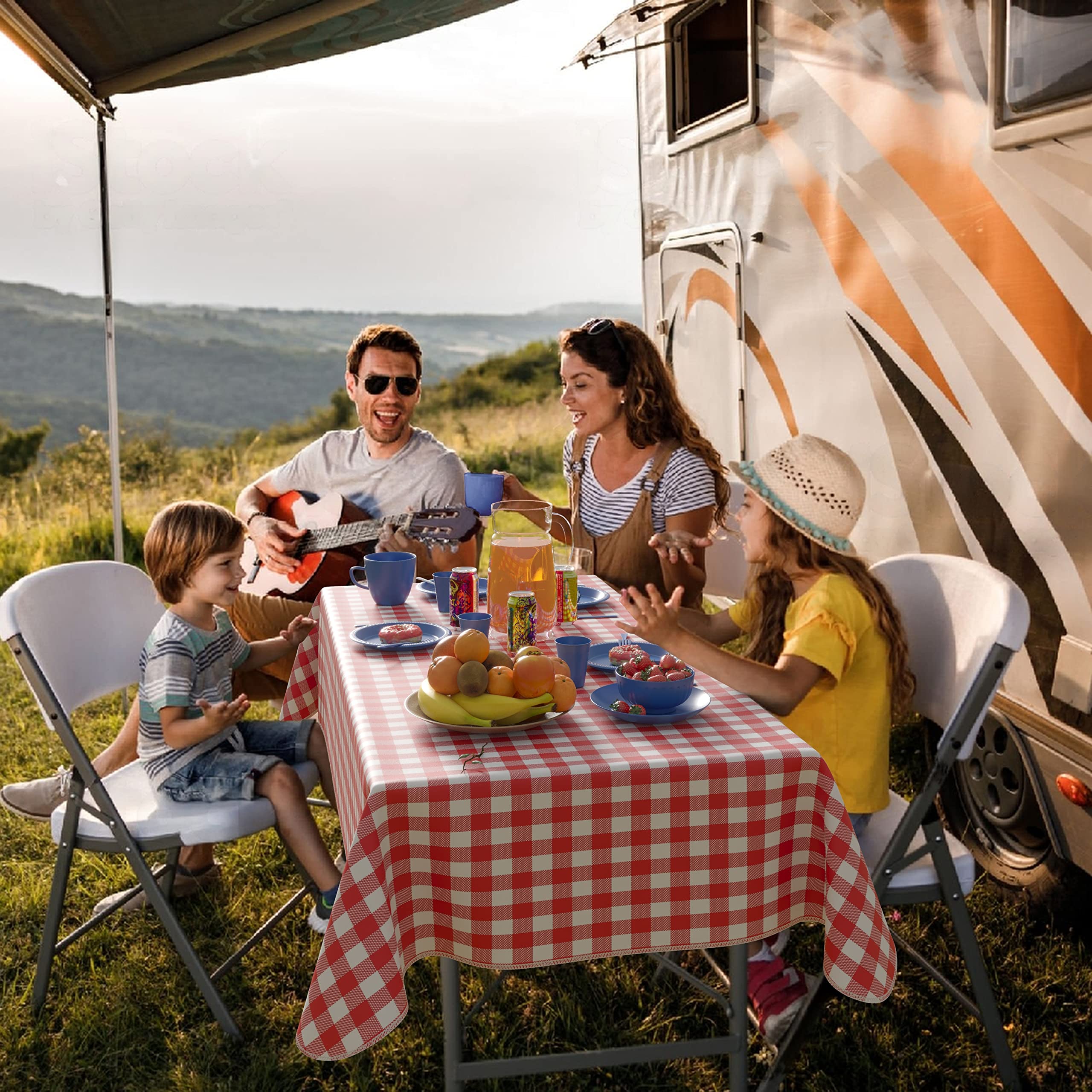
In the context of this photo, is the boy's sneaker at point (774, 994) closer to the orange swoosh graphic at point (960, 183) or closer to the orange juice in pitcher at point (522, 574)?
the orange juice in pitcher at point (522, 574)

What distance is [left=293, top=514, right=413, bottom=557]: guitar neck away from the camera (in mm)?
3500

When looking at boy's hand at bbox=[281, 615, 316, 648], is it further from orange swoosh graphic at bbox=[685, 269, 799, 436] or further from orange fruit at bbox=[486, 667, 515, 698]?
orange swoosh graphic at bbox=[685, 269, 799, 436]

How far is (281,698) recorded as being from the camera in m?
3.49

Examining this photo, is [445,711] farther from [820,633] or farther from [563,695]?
[820,633]

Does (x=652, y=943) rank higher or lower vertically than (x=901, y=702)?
lower

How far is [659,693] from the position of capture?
A: 1766mm

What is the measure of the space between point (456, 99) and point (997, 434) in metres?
Answer: 57.5

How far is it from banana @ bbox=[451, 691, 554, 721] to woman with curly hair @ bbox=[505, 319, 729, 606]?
1.44 meters

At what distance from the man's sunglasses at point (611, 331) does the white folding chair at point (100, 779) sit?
147cm

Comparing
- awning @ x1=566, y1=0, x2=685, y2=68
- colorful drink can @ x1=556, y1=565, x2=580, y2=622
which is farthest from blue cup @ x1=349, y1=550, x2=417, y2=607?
awning @ x1=566, y1=0, x2=685, y2=68

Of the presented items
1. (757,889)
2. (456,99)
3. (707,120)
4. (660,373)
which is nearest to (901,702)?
(757,889)

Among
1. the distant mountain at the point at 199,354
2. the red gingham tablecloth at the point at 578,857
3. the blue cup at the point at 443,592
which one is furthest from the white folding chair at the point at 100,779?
the distant mountain at the point at 199,354

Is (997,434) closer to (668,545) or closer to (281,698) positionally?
(668,545)

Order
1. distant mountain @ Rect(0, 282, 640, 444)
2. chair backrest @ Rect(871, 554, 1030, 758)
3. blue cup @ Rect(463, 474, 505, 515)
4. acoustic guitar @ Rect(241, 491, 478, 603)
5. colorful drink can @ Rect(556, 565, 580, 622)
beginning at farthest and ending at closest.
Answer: distant mountain @ Rect(0, 282, 640, 444) < acoustic guitar @ Rect(241, 491, 478, 603) < blue cup @ Rect(463, 474, 505, 515) < colorful drink can @ Rect(556, 565, 580, 622) < chair backrest @ Rect(871, 554, 1030, 758)
